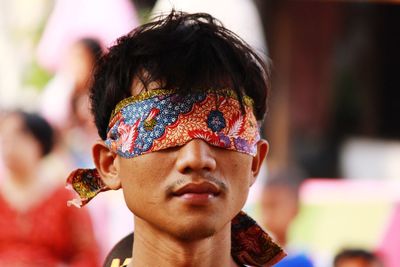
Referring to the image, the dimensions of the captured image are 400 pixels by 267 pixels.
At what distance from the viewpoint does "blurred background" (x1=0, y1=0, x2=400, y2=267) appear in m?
8.73

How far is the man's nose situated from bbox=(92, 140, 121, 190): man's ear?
350 mm

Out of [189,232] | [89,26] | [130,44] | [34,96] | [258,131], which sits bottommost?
[189,232]

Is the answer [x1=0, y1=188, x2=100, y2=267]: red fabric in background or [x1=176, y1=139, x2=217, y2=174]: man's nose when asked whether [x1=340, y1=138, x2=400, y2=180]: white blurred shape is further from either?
[x1=176, y1=139, x2=217, y2=174]: man's nose

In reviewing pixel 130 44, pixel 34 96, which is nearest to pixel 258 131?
pixel 130 44

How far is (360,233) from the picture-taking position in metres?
9.47

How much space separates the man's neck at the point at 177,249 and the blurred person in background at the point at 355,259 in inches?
167

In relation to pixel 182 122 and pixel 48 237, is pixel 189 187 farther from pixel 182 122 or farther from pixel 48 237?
pixel 48 237

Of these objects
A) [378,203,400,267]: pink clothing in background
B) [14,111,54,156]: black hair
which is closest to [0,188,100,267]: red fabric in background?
[14,111,54,156]: black hair

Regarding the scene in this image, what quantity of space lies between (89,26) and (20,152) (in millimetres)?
1438

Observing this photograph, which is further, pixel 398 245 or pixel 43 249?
pixel 398 245

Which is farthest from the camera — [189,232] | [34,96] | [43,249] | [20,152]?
[34,96]

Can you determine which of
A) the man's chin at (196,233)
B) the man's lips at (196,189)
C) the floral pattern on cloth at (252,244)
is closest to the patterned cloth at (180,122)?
the man's lips at (196,189)

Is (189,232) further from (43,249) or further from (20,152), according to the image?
(20,152)

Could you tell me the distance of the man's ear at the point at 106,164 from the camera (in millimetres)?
3658
